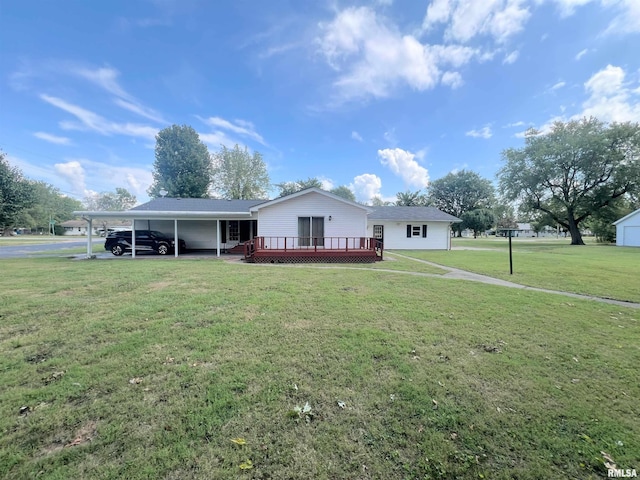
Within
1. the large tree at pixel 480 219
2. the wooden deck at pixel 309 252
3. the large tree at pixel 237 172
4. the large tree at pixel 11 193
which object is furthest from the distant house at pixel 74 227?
the large tree at pixel 480 219

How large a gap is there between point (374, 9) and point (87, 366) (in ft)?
51.8

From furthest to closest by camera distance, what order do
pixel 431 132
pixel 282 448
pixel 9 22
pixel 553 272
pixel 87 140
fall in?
pixel 87 140 → pixel 431 132 → pixel 9 22 → pixel 553 272 → pixel 282 448

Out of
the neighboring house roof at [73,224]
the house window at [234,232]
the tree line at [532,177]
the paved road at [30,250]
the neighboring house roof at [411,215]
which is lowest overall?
the paved road at [30,250]

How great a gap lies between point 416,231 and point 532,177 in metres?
24.0

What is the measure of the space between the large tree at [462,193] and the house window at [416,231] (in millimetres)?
35271

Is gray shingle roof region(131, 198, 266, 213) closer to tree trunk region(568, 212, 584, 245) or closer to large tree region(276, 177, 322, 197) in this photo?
large tree region(276, 177, 322, 197)

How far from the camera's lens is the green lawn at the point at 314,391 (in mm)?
1978

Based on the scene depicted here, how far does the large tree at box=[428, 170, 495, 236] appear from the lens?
52.9 metres

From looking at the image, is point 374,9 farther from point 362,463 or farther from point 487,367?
point 362,463

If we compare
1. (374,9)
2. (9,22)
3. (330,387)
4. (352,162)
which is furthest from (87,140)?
(330,387)

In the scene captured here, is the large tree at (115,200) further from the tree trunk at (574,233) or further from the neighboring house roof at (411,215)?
the tree trunk at (574,233)

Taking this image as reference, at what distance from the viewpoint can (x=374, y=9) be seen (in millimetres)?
11992

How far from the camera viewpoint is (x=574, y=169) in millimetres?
32875

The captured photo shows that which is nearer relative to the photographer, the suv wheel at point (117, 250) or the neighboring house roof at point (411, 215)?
the suv wheel at point (117, 250)
